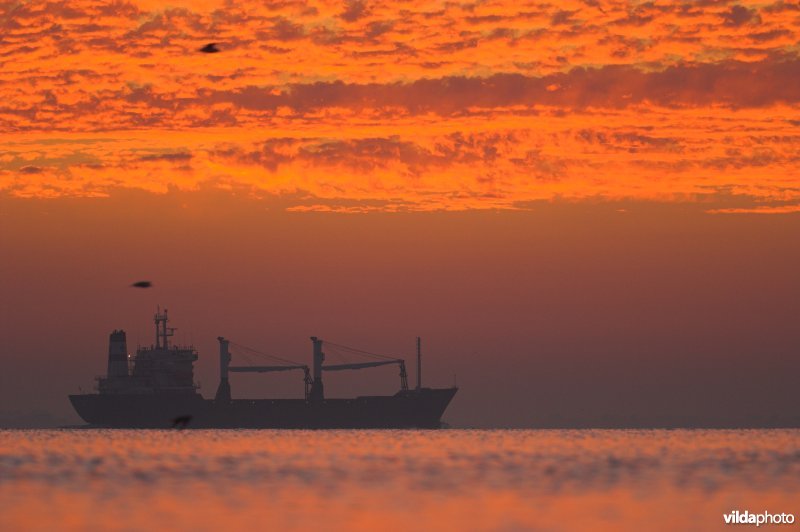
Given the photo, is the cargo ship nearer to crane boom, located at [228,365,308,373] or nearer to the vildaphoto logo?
crane boom, located at [228,365,308,373]

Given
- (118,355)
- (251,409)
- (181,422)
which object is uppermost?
(118,355)

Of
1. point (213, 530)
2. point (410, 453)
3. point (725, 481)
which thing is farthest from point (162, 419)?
point (213, 530)

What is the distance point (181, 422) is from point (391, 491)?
146127 millimetres

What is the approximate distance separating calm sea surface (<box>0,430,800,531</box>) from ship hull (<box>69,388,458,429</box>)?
4070 inches

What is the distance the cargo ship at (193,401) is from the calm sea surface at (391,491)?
336 feet

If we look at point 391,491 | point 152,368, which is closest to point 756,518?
point 391,491

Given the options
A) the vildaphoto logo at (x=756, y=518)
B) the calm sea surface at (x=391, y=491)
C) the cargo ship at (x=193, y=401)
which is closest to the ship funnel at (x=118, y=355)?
the cargo ship at (x=193, y=401)

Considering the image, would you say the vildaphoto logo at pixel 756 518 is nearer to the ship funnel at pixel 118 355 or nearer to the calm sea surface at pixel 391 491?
the calm sea surface at pixel 391 491

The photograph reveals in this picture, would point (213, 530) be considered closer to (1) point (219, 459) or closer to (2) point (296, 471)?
(2) point (296, 471)

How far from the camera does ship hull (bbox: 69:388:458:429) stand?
188625 mm

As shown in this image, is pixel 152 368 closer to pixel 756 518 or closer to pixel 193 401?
pixel 193 401

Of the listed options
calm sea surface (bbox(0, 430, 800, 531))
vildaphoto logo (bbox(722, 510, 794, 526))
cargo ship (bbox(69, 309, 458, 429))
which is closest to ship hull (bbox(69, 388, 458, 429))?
cargo ship (bbox(69, 309, 458, 429))

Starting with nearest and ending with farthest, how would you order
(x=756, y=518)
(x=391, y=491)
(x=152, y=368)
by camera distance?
(x=756, y=518) < (x=391, y=491) < (x=152, y=368)

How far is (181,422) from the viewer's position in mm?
194375
